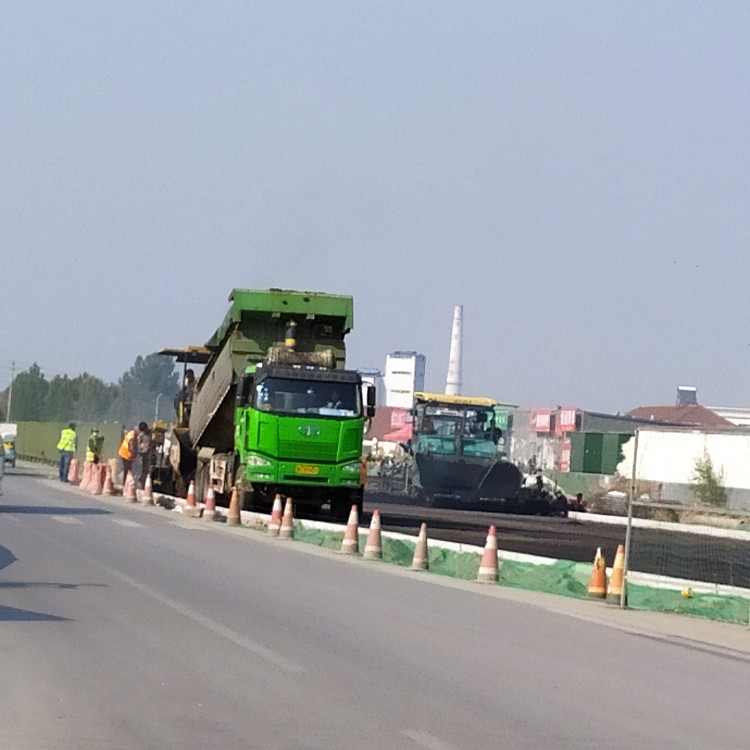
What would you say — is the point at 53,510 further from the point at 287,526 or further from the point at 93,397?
the point at 93,397

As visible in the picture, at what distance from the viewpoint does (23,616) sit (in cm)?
1309

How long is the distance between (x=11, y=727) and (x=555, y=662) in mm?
4900

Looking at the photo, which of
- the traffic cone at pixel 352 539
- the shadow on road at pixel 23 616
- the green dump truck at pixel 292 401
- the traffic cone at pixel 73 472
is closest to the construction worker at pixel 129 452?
the traffic cone at pixel 73 472

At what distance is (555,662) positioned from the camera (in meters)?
11.9

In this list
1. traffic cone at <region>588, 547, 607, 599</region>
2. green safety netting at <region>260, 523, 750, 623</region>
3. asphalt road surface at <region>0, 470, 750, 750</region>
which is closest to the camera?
asphalt road surface at <region>0, 470, 750, 750</region>

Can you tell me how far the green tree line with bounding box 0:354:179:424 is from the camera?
124m

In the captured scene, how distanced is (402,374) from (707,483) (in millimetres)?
144680

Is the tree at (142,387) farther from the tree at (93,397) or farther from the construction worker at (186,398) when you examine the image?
the construction worker at (186,398)

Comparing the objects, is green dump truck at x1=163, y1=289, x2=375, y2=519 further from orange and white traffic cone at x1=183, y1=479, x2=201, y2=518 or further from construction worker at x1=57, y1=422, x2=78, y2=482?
construction worker at x1=57, y1=422, x2=78, y2=482

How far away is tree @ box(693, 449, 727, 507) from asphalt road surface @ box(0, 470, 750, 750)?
1744 mm

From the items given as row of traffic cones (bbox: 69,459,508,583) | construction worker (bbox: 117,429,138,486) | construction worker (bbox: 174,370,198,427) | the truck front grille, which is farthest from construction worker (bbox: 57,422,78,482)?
the truck front grille

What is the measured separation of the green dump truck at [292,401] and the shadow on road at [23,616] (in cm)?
1799

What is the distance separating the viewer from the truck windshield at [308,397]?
1239 inches

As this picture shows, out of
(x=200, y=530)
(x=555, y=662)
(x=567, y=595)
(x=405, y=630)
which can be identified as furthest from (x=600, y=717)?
(x=200, y=530)
